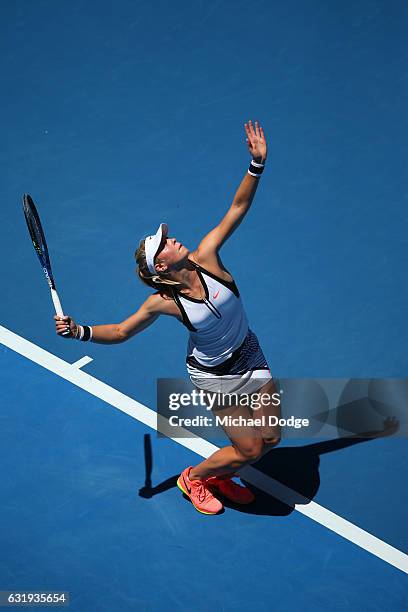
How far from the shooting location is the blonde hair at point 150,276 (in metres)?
5.80

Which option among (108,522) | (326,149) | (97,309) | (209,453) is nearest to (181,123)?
(326,149)

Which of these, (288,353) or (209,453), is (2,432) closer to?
(209,453)

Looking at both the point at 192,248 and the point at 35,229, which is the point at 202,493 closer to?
the point at 35,229

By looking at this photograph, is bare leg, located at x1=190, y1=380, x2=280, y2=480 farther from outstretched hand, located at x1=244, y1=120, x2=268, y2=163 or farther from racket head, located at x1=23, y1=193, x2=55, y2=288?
racket head, located at x1=23, y1=193, x2=55, y2=288

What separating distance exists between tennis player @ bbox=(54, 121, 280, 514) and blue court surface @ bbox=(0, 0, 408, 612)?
866 millimetres

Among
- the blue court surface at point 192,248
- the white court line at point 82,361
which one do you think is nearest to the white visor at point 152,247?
the blue court surface at point 192,248

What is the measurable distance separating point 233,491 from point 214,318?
1.68 metres

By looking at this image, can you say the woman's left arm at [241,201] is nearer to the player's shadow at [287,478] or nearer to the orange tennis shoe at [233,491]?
the orange tennis shoe at [233,491]

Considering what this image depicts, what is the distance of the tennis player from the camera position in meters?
5.83

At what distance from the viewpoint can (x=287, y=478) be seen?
6.86 m

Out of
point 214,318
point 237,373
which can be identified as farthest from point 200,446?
point 214,318

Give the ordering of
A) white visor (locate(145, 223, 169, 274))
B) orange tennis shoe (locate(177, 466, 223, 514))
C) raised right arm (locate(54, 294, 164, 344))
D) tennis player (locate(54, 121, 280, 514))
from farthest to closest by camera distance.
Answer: orange tennis shoe (locate(177, 466, 223, 514))
raised right arm (locate(54, 294, 164, 344))
tennis player (locate(54, 121, 280, 514))
white visor (locate(145, 223, 169, 274))

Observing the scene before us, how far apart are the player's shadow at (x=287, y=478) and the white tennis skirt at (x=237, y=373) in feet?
3.50

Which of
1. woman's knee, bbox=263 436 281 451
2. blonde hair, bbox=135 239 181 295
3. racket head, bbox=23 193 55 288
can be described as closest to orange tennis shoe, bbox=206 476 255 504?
woman's knee, bbox=263 436 281 451
